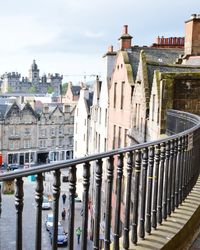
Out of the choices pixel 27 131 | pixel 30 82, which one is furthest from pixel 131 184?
pixel 30 82

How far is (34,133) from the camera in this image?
66.4m

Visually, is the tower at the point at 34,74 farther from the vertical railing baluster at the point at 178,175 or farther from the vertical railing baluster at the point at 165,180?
the vertical railing baluster at the point at 165,180

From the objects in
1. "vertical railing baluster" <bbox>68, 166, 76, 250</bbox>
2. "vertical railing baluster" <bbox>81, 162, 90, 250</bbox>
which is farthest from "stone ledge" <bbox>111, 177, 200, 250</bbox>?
"vertical railing baluster" <bbox>68, 166, 76, 250</bbox>

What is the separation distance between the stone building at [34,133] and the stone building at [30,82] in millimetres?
85488

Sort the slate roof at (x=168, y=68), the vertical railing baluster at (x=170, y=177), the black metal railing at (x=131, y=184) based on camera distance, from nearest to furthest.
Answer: the black metal railing at (x=131, y=184) → the vertical railing baluster at (x=170, y=177) → the slate roof at (x=168, y=68)

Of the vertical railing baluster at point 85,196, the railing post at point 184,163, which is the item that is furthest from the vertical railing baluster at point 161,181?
the vertical railing baluster at point 85,196

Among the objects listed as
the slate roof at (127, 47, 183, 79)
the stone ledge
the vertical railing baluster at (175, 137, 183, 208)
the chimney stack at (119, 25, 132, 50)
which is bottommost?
the stone ledge

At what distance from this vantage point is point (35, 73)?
15800cm

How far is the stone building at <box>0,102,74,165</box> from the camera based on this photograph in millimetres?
63656

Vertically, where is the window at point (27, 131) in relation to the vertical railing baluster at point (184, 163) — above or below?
below

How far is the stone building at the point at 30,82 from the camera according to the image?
506ft

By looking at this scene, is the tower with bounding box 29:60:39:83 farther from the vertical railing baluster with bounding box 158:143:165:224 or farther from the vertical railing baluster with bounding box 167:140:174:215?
the vertical railing baluster with bounding box 158:143:165:224

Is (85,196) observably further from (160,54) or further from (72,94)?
(72,94)

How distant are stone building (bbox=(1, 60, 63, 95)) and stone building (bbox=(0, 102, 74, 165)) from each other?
85.5 m
